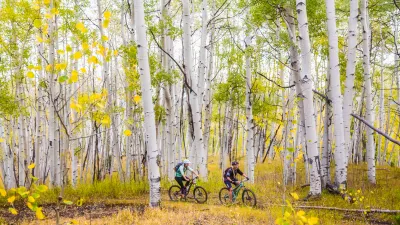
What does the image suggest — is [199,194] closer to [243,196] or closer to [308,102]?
[243,196]

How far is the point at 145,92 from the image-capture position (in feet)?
24.9

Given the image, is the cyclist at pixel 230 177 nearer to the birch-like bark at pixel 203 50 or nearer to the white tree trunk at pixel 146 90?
the white tree trunk at pixel 146 90

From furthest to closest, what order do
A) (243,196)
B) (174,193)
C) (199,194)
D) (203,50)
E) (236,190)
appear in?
(203,50) → (174,193) → (199,194) → (236,190) → (243,196)

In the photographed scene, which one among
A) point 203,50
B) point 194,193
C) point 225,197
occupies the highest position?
point 203,50

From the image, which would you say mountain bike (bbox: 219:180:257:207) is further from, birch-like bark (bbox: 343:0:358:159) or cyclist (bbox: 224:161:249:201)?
birch-like bark (bbox: 343:0:358:159)

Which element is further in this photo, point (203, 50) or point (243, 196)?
point (203, 50)

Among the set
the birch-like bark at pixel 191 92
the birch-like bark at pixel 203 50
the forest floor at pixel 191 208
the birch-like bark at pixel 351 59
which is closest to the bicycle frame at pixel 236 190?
the forest floor at pixel 191 208

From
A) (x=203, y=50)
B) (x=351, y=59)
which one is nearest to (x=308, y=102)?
(x=351, y=59)

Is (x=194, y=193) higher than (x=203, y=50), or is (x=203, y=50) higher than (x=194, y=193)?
(x=203, y=50)

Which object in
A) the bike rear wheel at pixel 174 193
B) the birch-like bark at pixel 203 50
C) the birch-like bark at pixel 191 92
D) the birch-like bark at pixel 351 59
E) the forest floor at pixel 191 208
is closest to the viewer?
the forest floor at pixel 191 208

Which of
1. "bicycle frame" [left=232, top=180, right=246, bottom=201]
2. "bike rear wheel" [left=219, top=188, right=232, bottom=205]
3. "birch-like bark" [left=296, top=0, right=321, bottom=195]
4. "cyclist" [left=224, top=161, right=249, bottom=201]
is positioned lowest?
"bike rear wheel" [left=219, top=188, right=232, bottom=205]

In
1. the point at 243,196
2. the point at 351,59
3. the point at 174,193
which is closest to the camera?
the point at 243,196

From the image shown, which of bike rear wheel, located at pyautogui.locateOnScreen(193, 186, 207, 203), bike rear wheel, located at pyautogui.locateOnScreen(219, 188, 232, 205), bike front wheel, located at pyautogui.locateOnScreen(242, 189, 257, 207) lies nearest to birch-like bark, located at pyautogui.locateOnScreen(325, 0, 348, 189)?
bike front wheel, located at pyautogui.locateOnScreen(242, 189, 257, 207)

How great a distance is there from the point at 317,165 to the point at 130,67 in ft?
26.5
